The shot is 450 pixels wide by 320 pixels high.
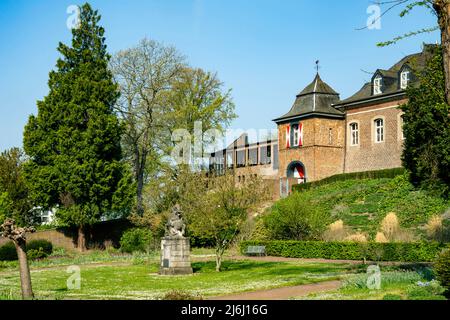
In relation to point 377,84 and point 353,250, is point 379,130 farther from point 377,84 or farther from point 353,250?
point 353,250

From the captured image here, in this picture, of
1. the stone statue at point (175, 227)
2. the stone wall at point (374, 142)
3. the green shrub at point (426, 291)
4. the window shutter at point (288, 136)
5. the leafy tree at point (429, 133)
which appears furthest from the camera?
the window shutter at point (288, 136)

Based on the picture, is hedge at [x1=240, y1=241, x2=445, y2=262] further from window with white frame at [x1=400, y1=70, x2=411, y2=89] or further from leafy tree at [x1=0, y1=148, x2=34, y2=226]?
window with white frame at [x1=400, y1=70, x2=411, y2=89]

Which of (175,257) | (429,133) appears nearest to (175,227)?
(175,257)

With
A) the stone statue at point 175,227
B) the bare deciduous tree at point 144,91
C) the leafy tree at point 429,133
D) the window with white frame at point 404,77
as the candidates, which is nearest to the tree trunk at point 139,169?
the bare deciduous tree at point 144,91

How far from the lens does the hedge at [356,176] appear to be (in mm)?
41094

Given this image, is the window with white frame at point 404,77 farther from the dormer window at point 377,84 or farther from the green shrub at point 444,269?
the green shrub at point 444,269

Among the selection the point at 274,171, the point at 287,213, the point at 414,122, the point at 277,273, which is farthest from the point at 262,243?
the point at 274,171

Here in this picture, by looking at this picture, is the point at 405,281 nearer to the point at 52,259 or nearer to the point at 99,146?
the point at 52,259

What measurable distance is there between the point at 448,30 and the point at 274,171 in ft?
143

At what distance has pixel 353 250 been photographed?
2864cm

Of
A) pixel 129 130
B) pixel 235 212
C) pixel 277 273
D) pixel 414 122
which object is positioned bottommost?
pixel 277 273

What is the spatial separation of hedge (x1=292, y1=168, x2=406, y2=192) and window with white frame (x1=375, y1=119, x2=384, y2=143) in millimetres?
3459

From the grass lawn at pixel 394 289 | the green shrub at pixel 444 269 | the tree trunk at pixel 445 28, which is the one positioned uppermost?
the tree trunk at pixel 445 28

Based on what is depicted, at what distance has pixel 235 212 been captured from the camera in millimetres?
25750
